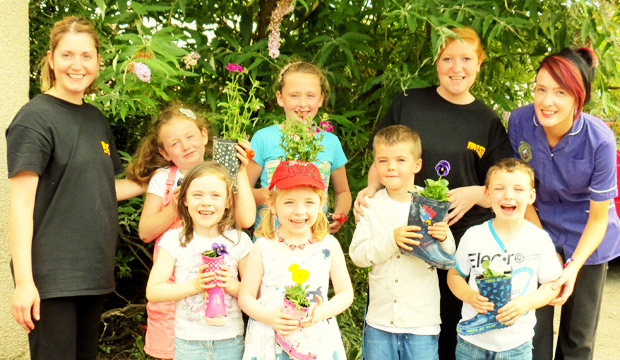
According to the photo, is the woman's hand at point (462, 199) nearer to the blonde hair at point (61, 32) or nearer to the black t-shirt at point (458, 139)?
the black t-shirt at point (458, 139)

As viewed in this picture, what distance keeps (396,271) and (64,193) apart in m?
1.57

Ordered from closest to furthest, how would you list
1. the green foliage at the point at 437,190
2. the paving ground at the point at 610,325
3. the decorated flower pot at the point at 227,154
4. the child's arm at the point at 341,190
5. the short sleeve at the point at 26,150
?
the short sleeve at the point at 26,150
the green foliage at the point at 437,190
the decorated flower pot at the point at 227,154
the child's arm at the point at 341,190
the paving ground at the point at 610,325

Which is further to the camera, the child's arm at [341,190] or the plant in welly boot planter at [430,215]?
the child's arm at [341,190]

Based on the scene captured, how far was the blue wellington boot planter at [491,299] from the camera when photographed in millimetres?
2674

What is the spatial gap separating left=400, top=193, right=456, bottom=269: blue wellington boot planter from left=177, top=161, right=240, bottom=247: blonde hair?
0.81 meters

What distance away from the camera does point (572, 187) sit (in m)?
3.05

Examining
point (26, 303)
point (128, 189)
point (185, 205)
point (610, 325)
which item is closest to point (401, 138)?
point (185, 205)

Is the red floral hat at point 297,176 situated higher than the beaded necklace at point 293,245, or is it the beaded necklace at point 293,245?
the red floral hat at point 297,176

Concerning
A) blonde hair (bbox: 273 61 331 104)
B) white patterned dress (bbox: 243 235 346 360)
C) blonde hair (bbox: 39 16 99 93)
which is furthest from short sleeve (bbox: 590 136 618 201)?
blonde hair (bbox: 39 16 99 93)

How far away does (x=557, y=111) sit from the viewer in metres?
2.99

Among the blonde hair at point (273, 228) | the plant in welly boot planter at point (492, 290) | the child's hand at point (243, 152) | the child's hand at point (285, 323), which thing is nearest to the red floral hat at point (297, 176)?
the blonde hair at point (273, 228)

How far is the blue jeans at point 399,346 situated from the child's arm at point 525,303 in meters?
0.41

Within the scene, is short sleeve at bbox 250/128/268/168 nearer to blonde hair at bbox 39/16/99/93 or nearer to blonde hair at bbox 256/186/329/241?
blonde hair at bbox 256/186/329/241

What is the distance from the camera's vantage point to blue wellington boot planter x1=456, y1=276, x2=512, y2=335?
267cm
